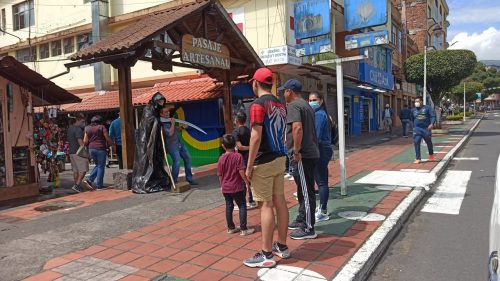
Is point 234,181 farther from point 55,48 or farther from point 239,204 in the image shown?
point 55,48

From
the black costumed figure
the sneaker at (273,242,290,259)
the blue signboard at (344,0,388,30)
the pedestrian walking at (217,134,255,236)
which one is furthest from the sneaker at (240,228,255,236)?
the blue signboard at (344,0,388,30)

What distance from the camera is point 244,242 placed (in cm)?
467

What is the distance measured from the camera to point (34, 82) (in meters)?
8.33

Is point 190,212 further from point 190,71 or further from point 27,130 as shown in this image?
point 190,71

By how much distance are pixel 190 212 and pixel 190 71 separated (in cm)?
1054

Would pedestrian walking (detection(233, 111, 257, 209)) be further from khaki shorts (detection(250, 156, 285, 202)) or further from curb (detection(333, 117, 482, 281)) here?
curb (detection(333, 117, 482, 281))

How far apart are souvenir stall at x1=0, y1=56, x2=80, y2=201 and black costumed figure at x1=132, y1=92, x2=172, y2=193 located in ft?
7.19


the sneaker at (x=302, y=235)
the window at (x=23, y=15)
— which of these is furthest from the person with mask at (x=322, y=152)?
the window at (x=23, y=15)

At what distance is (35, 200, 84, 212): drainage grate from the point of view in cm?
685

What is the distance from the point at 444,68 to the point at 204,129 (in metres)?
15.4

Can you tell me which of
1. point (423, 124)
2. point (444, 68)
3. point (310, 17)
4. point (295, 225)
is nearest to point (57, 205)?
point (295, 225)

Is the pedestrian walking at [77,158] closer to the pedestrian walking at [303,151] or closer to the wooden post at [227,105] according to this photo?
the wooden post at [227,105]

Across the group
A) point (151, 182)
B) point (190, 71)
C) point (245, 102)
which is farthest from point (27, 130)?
point (190, 71)

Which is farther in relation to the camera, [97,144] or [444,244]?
[97,144]
